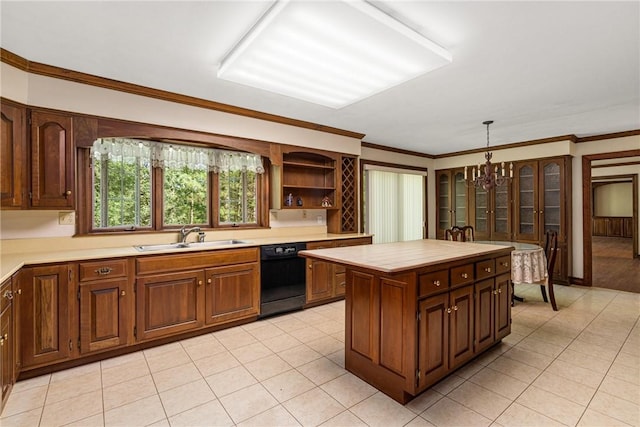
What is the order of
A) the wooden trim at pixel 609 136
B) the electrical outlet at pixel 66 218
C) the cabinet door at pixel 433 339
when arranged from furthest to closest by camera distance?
the wooden trim at pixel 609 136 → the electrical outlet at pixel 66 218 → the cabinet door at pixel 433 339

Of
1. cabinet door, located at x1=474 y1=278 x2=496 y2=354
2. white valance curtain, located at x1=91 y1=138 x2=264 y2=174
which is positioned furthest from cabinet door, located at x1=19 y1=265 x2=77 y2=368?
cabinet door, located at x1=474 y1=278 x2=496 y2=354

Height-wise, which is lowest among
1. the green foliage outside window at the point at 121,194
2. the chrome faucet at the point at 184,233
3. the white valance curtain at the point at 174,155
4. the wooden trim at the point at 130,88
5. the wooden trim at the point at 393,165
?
the chrome faucet at the point at 184,233

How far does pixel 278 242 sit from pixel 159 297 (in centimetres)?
134

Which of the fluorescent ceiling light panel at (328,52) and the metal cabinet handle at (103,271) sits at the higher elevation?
the fluorescent ceiling light panel at (328,52)

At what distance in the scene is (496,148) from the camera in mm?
5824

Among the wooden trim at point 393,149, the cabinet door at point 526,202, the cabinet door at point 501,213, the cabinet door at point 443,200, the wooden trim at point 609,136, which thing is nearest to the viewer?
the wooden trim at point 609,136

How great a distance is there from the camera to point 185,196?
145 inches

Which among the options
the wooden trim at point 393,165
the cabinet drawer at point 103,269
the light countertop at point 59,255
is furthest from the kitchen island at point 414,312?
the wooden trim at point 393,165

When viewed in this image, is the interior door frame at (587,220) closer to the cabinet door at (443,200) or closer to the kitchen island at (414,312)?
the cabinet door at (443,200)

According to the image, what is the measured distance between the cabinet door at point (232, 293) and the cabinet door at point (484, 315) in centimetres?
220

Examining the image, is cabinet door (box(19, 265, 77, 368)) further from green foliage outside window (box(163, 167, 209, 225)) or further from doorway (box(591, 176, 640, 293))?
doorway (box(591, 176, 640, 293))

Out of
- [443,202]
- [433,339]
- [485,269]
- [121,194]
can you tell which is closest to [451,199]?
[443,202]

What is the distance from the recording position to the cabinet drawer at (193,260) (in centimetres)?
281

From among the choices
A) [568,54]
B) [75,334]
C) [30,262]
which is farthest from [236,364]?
[568,54]
